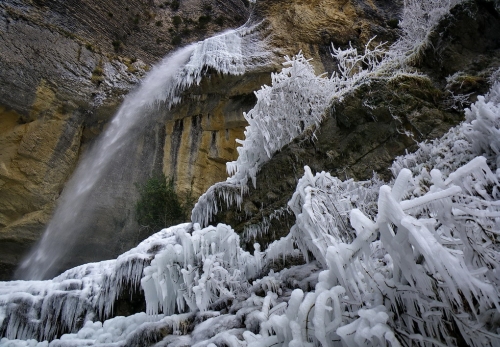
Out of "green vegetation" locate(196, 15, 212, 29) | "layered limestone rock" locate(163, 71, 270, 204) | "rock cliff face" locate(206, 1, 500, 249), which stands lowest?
"rock cliff face" locate(206, 1, 500, 249)

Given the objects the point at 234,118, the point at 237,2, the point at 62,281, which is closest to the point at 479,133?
the point at 62,281

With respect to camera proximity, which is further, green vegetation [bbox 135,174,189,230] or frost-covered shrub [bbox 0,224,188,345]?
green vegetation [bbox 135,174,189,230]

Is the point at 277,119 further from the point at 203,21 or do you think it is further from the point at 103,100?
the point at 203,21

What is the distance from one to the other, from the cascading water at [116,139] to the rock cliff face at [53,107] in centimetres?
36

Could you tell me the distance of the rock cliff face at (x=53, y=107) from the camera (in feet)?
38.8

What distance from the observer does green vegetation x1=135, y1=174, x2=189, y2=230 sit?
11.8m

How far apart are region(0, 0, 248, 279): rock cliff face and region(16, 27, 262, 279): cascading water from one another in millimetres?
364

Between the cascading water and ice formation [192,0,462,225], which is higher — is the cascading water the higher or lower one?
the higher one

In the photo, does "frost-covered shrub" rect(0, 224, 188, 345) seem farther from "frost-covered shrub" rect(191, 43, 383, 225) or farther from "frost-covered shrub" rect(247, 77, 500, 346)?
"frost-covered shrub" rect(247, 77, 500, 346)

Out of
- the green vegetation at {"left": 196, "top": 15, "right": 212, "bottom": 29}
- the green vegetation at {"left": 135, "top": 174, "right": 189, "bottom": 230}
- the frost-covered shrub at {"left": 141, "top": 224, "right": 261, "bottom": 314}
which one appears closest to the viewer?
the frost-covered shrub at {"left": 141, "top": 224, "right": 261, "bottom": 314}

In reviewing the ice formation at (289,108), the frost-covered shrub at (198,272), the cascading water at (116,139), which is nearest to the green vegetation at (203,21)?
the cascading water at (116,139)

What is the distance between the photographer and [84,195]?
13.0 meters

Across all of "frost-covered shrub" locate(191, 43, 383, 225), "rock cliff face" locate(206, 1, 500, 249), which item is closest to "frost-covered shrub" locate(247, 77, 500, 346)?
"rock cliff face" locate(206, 1, 500, 249)

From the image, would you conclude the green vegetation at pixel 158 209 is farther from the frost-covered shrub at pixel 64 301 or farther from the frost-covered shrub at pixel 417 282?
the frost-covered shrub at pixel 417 282
